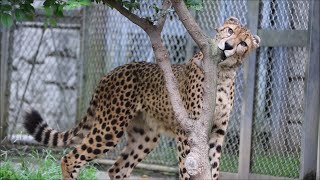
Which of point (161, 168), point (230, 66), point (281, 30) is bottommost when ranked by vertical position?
point (161, 168)

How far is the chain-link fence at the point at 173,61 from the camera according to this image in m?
5.55

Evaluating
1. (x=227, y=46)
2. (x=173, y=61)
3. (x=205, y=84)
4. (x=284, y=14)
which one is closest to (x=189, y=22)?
(x=205, y=84)

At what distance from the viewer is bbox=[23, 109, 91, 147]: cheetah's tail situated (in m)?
4.87

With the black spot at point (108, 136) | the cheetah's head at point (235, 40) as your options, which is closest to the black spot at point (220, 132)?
the cheetah's head at point (235, 40)

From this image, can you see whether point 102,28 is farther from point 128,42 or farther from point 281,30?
point 281,30

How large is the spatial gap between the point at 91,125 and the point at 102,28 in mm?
1543

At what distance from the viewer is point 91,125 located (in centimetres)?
506

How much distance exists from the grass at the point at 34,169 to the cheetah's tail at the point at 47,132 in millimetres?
260

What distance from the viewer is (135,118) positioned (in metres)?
5.04

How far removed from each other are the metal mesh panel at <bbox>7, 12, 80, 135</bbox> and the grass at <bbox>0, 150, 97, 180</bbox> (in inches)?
52.3

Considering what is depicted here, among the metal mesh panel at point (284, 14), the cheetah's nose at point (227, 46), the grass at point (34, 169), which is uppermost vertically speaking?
the metal mesh panel at point (284, 14)

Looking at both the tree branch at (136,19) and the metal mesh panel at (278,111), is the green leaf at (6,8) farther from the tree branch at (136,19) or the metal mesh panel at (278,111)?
the metal mesh panel at (278,111)

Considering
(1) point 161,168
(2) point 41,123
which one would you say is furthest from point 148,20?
(1) point 161,168

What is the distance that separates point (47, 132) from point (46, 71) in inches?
93.8
